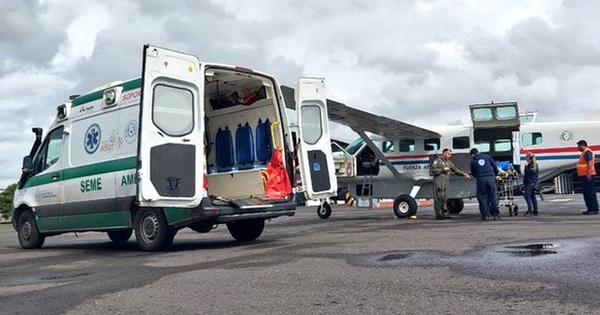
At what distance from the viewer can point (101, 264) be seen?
905 cm

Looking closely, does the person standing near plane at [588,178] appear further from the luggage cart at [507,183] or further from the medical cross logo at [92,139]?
the medical cross logo at [92,139]

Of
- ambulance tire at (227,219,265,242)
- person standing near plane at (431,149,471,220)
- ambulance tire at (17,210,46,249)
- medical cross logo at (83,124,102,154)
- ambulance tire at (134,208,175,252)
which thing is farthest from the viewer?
person standing near plane at (431,149,471,220)

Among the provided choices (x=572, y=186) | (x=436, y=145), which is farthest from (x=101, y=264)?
(x=572, y=186)

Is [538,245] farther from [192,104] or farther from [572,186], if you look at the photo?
[572,186]

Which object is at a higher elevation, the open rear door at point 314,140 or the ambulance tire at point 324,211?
the open rear door at point 314,140

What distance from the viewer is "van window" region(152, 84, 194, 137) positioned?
30.3 ft

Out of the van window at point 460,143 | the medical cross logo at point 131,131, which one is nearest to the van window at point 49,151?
the medical cross logo at point 131,131

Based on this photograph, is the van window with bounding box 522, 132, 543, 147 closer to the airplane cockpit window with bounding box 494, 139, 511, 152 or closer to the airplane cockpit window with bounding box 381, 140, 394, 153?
the airplane cockpit window with bounding box 494, 139, 511, 152

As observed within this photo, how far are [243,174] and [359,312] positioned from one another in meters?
7.04

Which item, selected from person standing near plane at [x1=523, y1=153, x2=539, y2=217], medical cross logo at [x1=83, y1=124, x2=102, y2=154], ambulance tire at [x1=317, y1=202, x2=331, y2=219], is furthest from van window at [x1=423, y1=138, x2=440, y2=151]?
medical cross logo at [x1=83, y1=124, x2=102, y2=154]

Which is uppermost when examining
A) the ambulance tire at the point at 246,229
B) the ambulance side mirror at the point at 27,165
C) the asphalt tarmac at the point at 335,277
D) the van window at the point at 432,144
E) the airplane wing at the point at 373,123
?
the airplane wing at the point at 373,123

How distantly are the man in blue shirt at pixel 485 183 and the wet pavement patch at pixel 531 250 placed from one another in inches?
238

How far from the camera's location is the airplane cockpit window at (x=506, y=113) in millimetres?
16625

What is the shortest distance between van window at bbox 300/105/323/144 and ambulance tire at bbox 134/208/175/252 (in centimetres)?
271
